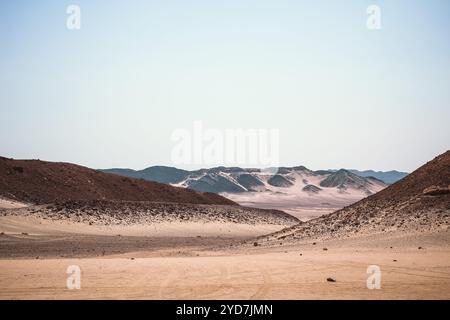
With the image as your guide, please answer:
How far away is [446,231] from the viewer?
22141 millimetres

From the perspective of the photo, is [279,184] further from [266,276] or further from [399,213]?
[266,276]

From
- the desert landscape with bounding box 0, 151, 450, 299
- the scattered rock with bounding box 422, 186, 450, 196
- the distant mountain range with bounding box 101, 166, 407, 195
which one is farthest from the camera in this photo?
the distant mountain range with bounding box 101, 166, 407, 195

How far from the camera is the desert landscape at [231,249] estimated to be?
1248 cm

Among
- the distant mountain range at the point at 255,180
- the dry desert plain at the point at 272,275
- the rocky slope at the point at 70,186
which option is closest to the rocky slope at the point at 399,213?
the dry desert plain at the point at 272,275

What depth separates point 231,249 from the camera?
1080 inches

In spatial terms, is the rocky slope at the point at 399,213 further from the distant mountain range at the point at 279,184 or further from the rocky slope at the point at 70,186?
the distant mountain range at the point at 279,184

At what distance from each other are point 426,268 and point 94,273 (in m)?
9.19

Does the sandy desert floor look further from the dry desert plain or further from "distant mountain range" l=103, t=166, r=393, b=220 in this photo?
"distant mountain range" l=103, t=166, r=393, b=220

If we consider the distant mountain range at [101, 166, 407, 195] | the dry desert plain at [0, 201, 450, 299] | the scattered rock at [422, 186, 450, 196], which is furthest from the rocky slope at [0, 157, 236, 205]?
the distant mountain range at [101, 166, 407, 195]

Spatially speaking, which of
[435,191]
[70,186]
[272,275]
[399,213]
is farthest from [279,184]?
[272,275]

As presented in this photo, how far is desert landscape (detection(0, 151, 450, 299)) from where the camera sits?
12.5 meters

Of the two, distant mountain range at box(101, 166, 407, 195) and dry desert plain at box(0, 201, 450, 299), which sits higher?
distant mountain range at box(101, 166, 407, 195)
